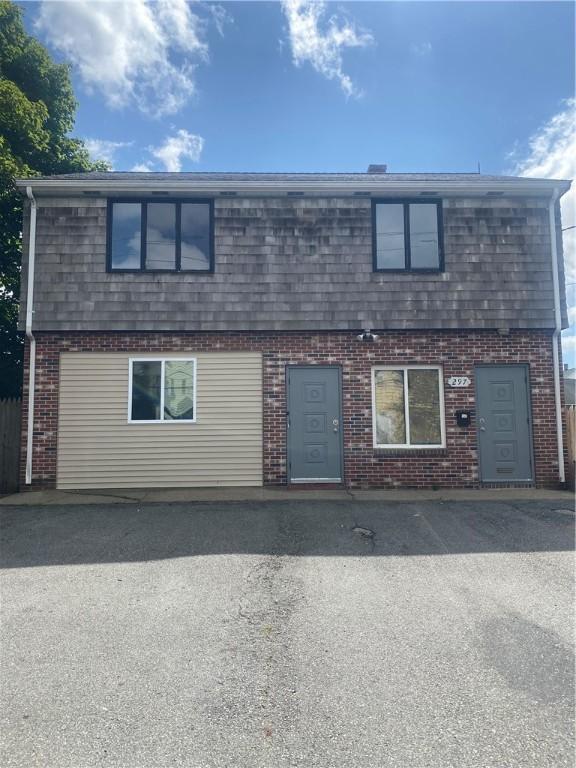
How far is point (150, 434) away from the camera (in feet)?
28.9

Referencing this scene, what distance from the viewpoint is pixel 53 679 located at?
2895 millimetres

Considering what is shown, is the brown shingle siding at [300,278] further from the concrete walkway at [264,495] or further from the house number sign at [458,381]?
the concrete walkway at [264,495]

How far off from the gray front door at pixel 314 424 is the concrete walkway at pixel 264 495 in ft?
1.24

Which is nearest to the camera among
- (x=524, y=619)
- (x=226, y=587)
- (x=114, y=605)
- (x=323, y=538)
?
(x=524, y=619)

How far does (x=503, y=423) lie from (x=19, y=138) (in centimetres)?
1349

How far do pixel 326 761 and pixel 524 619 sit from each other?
2.26 metres

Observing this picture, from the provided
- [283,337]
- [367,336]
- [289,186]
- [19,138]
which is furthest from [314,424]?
[19,138]

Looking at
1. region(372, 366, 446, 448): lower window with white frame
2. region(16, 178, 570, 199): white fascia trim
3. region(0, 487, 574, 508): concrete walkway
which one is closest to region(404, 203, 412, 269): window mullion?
region(16, 178, 570, 199): white fascia trim

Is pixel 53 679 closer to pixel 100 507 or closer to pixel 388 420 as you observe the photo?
pixel 100 507

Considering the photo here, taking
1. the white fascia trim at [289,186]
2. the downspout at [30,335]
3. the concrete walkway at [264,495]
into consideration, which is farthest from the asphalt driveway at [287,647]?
the white fascia trim at [289,186]

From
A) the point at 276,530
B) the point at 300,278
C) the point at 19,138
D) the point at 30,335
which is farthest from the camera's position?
the point at 19,138

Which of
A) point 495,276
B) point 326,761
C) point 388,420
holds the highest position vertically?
point 495,276

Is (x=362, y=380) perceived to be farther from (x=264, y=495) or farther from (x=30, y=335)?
(x=30, y=335)

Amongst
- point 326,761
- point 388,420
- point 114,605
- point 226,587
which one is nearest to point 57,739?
A: point 326,761
